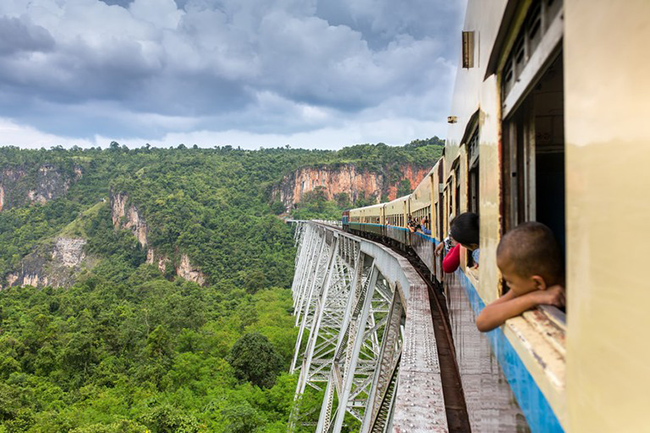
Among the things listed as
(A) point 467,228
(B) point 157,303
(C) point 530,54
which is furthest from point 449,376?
(B) point 157,303

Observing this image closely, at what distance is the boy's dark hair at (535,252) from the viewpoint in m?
1.21

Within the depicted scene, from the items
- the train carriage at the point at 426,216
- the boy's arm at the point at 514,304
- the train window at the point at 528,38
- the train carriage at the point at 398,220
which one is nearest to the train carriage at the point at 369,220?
the train carriage at the point at 398,220

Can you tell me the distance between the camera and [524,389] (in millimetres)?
1275

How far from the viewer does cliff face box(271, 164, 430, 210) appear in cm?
8525

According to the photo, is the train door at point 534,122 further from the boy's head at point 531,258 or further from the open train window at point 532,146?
the boy's head at point 531,258

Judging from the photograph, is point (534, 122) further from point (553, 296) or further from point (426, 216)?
point (426, 216)

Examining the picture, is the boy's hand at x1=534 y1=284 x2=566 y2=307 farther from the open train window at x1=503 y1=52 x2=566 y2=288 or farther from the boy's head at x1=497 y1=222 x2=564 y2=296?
the open train window at x1=503 y1=52 x2=566 y2=288

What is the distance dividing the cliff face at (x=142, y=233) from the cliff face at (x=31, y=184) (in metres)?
32.1

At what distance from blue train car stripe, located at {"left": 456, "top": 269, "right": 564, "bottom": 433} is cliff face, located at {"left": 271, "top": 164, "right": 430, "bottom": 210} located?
274 feet

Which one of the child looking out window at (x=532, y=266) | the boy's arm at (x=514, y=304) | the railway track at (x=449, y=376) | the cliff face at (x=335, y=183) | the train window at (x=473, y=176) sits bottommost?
the railway track at (x=449, y=376)

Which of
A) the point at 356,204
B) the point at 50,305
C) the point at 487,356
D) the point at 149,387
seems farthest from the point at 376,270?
the point at 356,204

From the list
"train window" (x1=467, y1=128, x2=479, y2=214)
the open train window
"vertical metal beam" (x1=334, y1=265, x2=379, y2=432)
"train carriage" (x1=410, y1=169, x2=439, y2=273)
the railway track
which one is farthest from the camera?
"vertical metal beam" (x1=334, y1=265, x2=379, y2=432)

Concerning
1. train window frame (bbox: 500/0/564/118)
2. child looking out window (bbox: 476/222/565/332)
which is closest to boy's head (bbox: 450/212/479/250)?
train window frame (bbox: 500/0/564/118)

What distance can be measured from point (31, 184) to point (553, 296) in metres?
115
